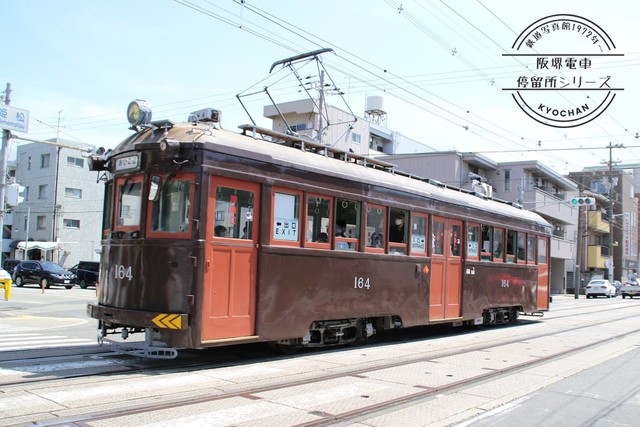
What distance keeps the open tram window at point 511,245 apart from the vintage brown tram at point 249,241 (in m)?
4.59

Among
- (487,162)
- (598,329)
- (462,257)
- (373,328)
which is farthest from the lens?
(487,162)

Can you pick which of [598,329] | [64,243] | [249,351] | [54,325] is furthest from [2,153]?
[64,243]

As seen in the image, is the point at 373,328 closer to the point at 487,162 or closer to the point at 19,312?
the point at 19,312

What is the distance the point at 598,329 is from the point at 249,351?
36.4 ft

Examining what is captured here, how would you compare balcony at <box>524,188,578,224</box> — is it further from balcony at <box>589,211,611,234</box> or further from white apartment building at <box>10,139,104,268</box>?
white apartment building at <box>10,139,104,268</box>

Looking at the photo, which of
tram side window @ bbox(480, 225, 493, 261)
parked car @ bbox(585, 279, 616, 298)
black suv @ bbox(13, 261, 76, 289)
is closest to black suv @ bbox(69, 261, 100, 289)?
black suv @ bbox(13, 261, 76, 289)

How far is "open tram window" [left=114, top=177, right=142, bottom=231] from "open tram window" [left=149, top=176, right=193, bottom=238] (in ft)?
1.08

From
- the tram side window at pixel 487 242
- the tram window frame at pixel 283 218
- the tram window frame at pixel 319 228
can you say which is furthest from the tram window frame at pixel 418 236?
the tram window frame at pixel 283 218

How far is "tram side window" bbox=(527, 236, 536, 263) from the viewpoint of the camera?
54.6 feet

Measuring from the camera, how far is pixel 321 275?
30.5ft

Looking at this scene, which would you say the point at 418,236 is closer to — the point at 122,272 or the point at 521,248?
the point at 521,248

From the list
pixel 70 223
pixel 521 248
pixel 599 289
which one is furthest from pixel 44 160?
pixel 599 289

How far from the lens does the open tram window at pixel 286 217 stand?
861 cm

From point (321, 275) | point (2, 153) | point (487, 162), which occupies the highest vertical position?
point (487, 162)
